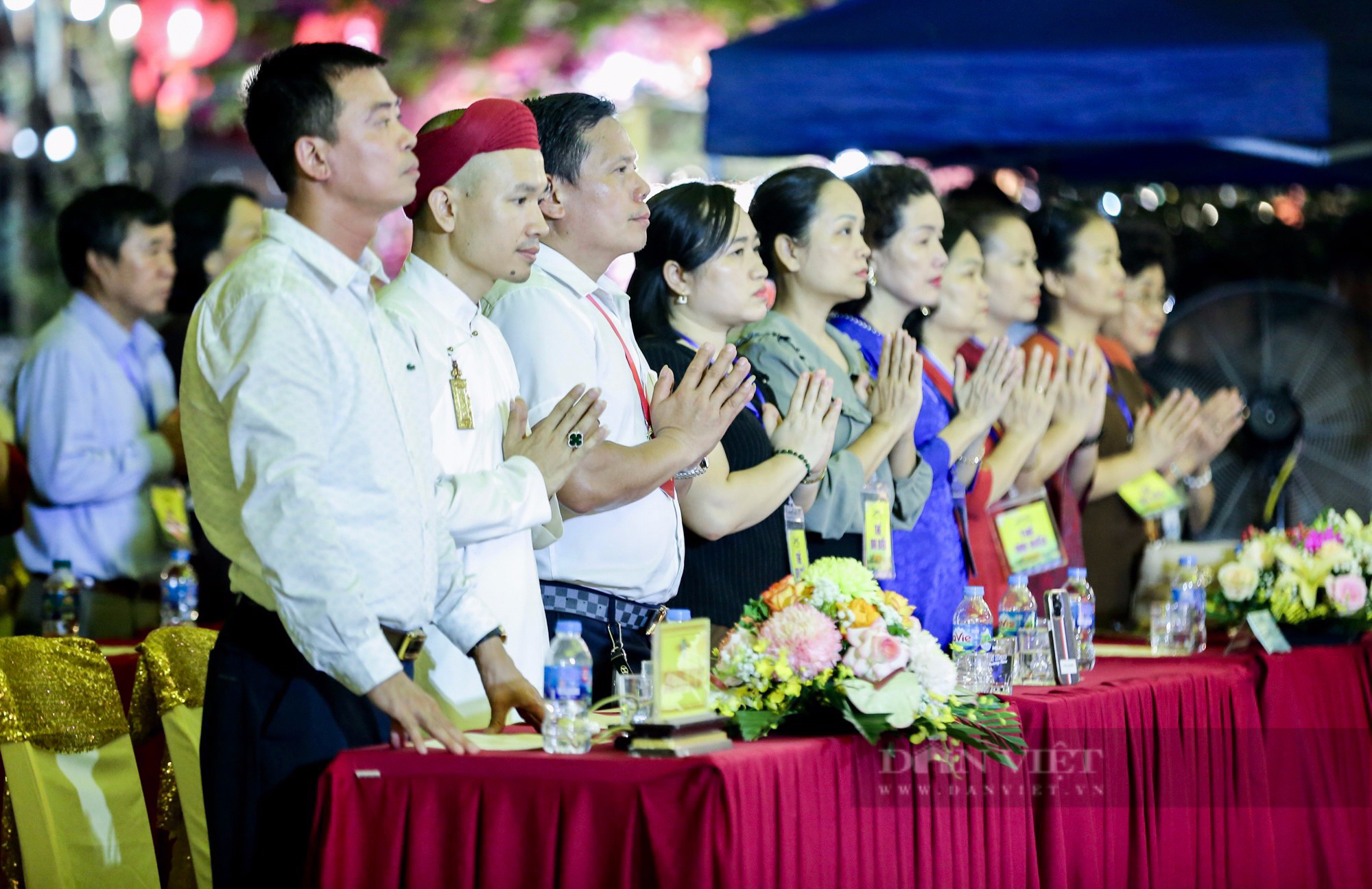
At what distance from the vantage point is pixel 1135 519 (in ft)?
17.5

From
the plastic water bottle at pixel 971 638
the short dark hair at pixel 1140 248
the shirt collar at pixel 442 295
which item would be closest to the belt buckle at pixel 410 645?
the shirt collar at pixel 442 295

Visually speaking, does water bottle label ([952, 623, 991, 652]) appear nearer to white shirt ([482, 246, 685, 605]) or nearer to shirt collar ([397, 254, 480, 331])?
white shirt ([482, 246, 685, 605])

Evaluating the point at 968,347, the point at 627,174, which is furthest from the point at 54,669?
the point at 968,347

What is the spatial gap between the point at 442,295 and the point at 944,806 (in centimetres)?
125

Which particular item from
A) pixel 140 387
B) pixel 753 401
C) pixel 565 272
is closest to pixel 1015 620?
pixel 753 401

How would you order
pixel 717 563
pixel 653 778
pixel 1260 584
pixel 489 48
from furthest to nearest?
pixel 489 48, pixel 1260 584, pixel 717 563, pixel 653 778

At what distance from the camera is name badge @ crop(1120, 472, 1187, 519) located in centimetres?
525

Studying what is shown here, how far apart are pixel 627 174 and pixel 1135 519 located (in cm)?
252

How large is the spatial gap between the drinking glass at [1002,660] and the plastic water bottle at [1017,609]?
2 centimetres

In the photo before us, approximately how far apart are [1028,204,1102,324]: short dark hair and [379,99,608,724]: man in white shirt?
268 cm

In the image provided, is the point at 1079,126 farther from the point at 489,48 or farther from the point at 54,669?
the point at 489,48

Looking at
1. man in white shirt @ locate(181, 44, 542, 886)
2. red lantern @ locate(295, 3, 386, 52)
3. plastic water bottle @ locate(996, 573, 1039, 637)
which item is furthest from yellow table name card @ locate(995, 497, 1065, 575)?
red lantern @ locate(295, 3, 386, 52)

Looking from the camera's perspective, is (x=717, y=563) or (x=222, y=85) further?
(x=222, y=85)

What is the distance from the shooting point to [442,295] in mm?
3049
